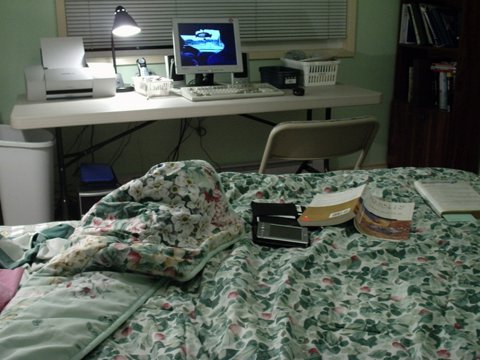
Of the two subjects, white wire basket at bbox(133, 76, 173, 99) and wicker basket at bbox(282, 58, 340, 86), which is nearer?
white wire basket at bbox(133, 76, 173, 99)

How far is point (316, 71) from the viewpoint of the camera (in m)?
3.13

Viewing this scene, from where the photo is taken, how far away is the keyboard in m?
2.74

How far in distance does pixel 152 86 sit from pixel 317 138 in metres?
0.92

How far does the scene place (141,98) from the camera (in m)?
2.79

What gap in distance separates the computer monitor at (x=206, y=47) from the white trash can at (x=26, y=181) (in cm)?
84

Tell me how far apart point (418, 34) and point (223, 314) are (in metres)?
2.88

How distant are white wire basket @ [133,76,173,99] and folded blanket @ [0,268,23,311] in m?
1.67

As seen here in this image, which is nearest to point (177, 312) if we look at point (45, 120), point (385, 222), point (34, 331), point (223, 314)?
point (223, 314)

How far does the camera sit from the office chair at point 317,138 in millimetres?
2320

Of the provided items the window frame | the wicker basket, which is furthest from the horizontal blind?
the wicker basket

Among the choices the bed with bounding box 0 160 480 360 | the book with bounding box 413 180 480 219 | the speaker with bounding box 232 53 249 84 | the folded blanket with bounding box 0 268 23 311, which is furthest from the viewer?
the speaker with bounding box 232 53 249 84

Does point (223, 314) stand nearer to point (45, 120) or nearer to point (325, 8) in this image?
point (45, 120)

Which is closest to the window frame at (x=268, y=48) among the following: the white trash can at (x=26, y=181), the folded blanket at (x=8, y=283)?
the white trash can at (x=26, y=181)

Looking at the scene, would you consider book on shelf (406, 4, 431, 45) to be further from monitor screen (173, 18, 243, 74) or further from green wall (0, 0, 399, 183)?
monitor screen (173, 18, 243, 74)
